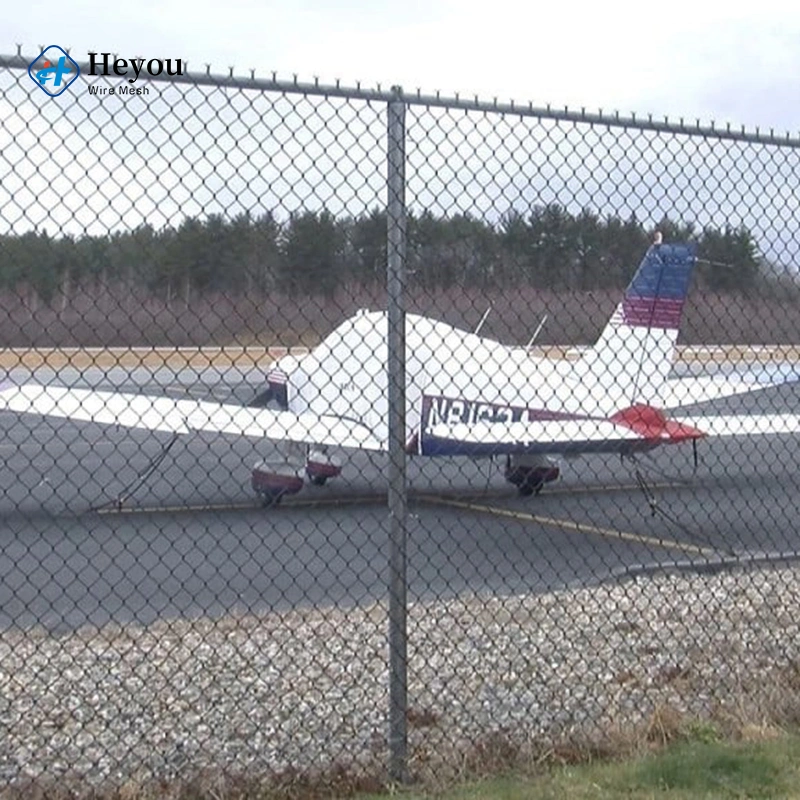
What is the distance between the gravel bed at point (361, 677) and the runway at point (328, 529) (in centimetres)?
104

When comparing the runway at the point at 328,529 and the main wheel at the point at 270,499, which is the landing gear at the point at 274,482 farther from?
the runway at the point at 328,529

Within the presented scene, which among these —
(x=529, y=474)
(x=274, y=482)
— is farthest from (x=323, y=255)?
(x=529, y=474)

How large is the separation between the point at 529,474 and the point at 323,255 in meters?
9.34

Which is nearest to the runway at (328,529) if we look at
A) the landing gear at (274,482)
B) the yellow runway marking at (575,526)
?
the yellow runway marking at (575,526)

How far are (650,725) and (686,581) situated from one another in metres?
3.58

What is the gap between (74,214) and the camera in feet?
13.5

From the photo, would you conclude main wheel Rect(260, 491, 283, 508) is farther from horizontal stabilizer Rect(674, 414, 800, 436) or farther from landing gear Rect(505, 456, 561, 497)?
horizontal stabilizer Rect(674, 414, 800, 436)

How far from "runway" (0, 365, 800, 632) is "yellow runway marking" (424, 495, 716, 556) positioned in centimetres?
3

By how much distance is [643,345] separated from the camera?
13805 mm

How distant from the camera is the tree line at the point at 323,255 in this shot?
488 centimetres

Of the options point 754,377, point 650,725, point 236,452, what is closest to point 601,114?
point 650,725

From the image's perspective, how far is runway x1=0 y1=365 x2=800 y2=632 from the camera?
9188mm

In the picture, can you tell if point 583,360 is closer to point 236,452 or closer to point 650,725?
point 236,452

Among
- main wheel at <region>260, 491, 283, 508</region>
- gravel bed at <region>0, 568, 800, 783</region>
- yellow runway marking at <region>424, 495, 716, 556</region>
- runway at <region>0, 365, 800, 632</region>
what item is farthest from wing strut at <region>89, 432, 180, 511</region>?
gravel bed at <region>0, 568, 800, 783</region>
